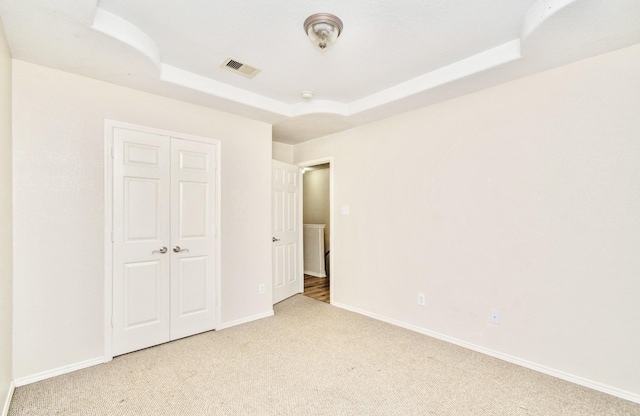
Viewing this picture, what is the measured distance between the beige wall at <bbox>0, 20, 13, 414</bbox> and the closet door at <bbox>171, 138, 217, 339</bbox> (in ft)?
3.72

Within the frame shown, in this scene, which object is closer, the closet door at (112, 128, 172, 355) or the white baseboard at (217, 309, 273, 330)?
the closet door at (112, 128, 172, 355)

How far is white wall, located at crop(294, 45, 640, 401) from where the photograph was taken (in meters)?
2.12

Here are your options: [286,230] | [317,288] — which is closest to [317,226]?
[317,288]

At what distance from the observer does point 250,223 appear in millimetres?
3631

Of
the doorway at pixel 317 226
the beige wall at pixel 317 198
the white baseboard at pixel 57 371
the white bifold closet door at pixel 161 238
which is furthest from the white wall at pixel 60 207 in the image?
the beige wall at pixel 317 198

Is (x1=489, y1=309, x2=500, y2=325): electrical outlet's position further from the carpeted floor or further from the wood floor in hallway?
the wood floor in hallway

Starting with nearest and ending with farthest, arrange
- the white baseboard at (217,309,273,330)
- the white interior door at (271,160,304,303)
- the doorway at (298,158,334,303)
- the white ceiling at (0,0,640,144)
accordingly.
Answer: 1. the white ceiling at (0,0,640,144)
2. the white baseboard at (217,309,273,330)
3. the white interior door at (271,160,304,303)
4. the doorway at (298,158,334,303)

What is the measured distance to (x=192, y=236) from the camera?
315 cm

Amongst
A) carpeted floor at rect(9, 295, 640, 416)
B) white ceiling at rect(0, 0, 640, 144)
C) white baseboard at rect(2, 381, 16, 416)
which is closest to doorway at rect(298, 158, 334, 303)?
carpeted floor at rect(9, 295, 640, 416)

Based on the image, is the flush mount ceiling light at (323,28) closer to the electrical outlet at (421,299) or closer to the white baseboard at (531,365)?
the electrical outlet at (421,299)

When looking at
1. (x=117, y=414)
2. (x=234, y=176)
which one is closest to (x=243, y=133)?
(x=234, y=176)

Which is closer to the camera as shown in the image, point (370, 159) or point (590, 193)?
point (590, 193)

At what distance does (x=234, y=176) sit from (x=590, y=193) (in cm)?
325

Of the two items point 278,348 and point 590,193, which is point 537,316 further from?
point 278,348
